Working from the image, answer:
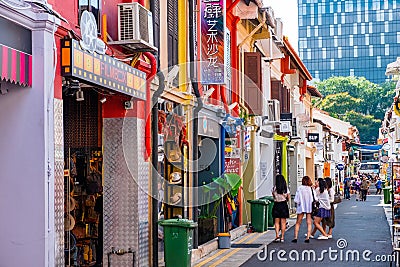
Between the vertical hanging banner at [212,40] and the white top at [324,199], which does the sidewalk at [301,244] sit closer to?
the white top at [324,199]

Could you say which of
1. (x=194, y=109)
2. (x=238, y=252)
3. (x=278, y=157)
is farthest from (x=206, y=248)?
(x=278, y=157)

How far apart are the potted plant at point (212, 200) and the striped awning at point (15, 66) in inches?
365

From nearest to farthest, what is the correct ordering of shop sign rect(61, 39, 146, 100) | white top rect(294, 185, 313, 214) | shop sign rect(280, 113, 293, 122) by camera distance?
shop sign rect(61, 39, 146, 100)
white top rect(294, 185, 313, 214)
shop sign rect(280, 113, 293, 122)

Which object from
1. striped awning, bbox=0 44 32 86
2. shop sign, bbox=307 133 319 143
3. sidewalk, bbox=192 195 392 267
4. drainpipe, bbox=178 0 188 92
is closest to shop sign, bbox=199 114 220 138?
drainpipe, bbox=178 0 188 92

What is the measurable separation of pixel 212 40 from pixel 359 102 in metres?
99.2

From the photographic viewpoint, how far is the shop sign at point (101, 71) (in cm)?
968

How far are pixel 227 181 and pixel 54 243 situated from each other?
9.71m

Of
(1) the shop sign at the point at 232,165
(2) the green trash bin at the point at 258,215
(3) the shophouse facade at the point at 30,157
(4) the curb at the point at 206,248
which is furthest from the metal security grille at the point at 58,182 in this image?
(2) the green trash bin at the point at 258,215

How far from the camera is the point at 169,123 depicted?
15375 millimetres

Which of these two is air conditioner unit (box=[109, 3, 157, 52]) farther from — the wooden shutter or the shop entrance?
the wooden shutter

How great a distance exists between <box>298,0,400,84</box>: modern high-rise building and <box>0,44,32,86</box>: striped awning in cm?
15458

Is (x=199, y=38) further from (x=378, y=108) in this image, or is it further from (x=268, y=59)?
(x=378, y=108)

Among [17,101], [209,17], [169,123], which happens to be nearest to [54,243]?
[17,101]

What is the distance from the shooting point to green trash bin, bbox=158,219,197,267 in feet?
43.9
